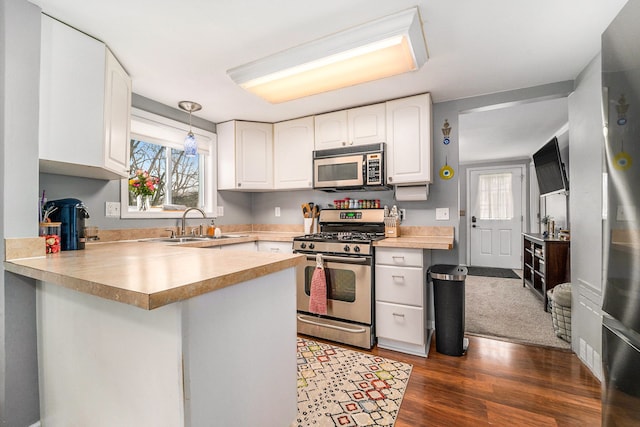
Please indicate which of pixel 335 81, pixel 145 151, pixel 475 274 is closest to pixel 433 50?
pixel 335 81

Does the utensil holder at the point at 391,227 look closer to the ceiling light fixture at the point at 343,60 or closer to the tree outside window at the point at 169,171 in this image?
the ceiling light fixture at the point at 343,60

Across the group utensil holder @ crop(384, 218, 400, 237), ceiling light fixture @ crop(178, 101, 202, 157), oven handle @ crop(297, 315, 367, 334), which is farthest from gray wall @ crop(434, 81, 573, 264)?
ceiling light fixture @ crop(178, 101, 202, 157)

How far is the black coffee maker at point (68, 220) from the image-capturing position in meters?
1.77

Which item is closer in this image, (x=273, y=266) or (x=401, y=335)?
(x=273, y=266)

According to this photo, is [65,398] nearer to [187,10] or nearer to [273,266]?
[273,266]

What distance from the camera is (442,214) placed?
2.82m

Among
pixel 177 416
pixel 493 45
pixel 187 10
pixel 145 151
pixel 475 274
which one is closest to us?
pixel 177 416

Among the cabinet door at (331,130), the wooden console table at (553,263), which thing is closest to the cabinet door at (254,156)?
the cabinet door at (331,130)

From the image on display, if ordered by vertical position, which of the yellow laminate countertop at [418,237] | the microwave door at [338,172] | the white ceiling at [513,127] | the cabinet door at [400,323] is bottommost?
the cabinet door at [400,323]

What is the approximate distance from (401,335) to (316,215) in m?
1.56

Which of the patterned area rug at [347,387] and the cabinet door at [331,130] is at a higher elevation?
the cabinet door at [331,130]

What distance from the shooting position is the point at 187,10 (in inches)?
60.9

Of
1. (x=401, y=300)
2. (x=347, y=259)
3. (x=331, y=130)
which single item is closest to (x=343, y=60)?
(x=331, y=130)

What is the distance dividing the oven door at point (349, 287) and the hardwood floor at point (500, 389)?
0.36 meters
